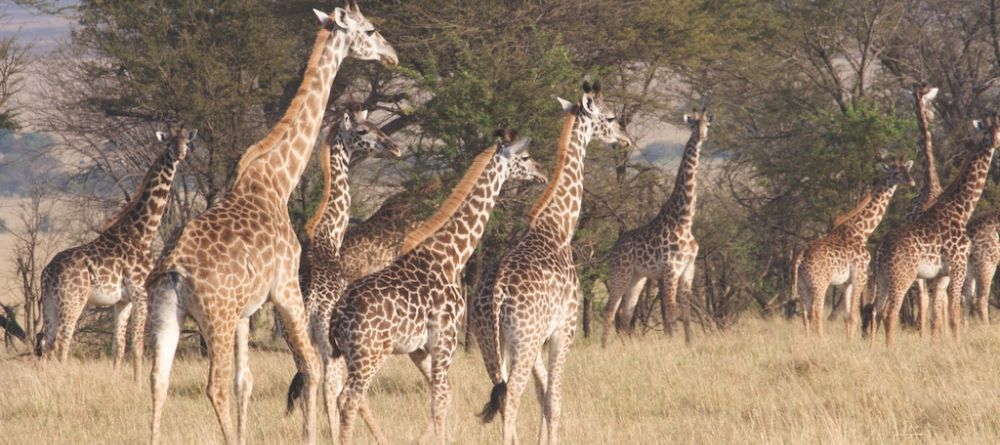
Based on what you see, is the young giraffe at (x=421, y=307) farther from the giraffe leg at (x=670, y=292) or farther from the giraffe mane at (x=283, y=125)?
the giraffe leg at (x=670, y=292)

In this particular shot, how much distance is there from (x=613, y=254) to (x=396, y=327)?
23.9 feet

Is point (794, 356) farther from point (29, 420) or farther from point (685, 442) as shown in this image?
point (29, 420)

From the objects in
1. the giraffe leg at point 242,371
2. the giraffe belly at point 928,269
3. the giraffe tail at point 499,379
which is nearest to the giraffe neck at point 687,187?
the giraffe belly at point 928,269

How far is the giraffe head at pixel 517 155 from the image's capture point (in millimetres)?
8953

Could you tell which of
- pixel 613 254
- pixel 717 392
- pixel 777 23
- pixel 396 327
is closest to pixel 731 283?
pixel 777 23

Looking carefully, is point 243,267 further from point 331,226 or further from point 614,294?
point 614,294

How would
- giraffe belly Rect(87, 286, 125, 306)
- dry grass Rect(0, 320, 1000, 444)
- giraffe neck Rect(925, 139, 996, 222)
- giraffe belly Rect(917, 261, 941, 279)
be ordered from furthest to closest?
giraffe neck Rect(925, 139, 996, 222), giraffe belly Rect(917, 261, 941, 279), giraffe belly Rect(87, 286, 125, 306), dry grass Rect(0, 320, 1000, 444)

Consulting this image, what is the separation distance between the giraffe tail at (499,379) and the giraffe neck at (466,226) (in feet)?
1.17

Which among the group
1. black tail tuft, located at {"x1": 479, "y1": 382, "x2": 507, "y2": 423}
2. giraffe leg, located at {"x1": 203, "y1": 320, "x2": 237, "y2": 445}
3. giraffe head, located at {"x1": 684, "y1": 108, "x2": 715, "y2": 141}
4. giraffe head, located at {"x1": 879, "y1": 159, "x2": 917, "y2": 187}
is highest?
giraffe head, located at {"x1": 684, "y1": 108, "x2": 715, "y2": 141}

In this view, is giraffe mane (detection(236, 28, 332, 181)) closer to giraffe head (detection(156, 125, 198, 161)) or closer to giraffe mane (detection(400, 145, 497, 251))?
giraffe mane (detection(400, 145, 497, 251))

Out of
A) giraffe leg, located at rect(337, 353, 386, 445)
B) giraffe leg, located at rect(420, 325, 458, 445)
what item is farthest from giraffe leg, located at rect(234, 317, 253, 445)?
giraffe leg, located at rect(420, 325, 458, 445)

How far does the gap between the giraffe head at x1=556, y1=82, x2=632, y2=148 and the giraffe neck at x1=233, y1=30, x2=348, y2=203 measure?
1875mm

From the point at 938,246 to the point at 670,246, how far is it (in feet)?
9.31

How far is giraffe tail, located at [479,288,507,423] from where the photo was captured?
777 cm
